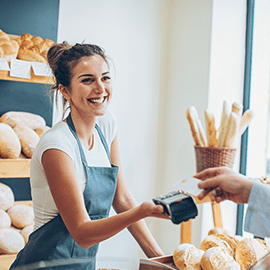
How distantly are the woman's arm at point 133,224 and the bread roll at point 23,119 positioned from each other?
1.93 ft

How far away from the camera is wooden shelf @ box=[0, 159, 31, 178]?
1.51 m

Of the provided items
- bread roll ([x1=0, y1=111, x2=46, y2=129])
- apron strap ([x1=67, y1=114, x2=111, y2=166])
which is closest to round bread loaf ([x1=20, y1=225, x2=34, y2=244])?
bread roll ([x1=0, y1=111, x2=46, y2=129])

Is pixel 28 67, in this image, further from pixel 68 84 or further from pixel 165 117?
pixel 165 117

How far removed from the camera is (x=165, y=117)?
252cm

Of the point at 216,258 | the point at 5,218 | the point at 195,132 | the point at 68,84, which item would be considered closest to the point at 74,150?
the point at 68,84

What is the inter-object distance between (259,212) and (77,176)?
67cm

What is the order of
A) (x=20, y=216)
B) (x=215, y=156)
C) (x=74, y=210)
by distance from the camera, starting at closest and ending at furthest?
(x=74, y=210) → (x=20, y=216) → (x=215, y=156)

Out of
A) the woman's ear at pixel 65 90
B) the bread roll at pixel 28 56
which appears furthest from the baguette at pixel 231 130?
the bread roll at pixel 28 56

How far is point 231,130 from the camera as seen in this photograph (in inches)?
72.0

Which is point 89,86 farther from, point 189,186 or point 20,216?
point 20,216

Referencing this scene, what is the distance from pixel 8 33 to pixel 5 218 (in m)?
1.06

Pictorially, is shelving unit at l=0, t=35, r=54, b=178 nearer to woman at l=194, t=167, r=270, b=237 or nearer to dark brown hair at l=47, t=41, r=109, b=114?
dark brown hair at l=47, t=41, r=109, b=114

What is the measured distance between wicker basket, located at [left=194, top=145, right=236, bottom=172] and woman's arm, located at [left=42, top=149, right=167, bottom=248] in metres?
1.03

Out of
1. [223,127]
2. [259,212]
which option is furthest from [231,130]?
[259,212]
